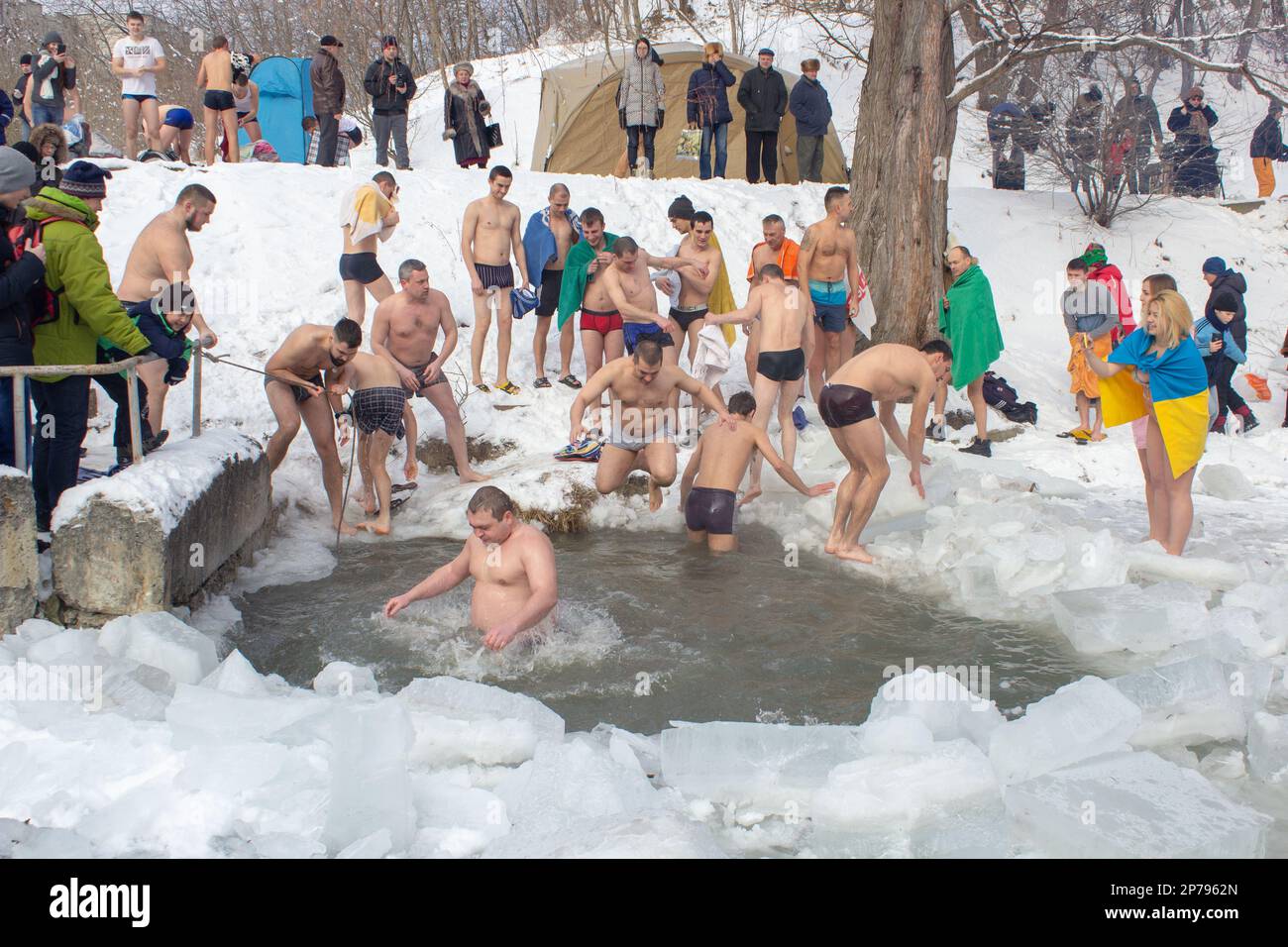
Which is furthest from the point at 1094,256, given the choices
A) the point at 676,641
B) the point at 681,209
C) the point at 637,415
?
the point at 676,641

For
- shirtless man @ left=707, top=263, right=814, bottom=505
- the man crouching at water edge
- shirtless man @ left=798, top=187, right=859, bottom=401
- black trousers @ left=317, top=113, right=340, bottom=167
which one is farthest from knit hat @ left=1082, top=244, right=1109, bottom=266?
black trousers @ left=317, top=113, right=340, bottom=167

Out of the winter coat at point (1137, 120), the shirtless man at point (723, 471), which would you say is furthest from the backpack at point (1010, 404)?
the winter coat at point (1137, 120)

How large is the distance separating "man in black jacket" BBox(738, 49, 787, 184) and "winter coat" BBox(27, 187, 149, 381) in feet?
26.9

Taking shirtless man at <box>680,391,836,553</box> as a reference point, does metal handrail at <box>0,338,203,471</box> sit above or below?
above

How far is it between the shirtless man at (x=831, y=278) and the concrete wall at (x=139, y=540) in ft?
15.2

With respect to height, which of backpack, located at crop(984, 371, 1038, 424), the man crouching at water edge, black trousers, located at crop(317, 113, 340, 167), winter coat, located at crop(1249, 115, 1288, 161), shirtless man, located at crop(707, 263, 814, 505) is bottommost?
the man crouching at water edge

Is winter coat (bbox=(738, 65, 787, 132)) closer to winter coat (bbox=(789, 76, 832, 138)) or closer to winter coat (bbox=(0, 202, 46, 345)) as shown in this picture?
winter coat (bbox=(789, 76, 832, 138))

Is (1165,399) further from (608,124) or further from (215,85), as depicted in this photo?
(608,124)

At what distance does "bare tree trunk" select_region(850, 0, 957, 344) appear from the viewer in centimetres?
981

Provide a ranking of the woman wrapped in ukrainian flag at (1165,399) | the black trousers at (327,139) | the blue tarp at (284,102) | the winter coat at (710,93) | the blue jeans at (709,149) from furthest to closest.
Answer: the blue tarp at (284,102) < the blue jeans at (709,149) < the winter coat at (710,93) < the black trousers at (327,139) < the woman wrapped in ukrainian flag at (1165,399)

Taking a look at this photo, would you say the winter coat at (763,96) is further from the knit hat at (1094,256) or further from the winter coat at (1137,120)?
the winter coat at (1137,120)

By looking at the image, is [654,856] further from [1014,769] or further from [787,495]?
[787,495]

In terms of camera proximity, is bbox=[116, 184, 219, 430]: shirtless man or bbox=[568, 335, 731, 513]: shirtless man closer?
bbox=[116, 184, 219, 430]: shirtless man

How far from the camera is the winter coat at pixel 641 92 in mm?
11727
